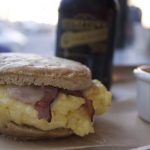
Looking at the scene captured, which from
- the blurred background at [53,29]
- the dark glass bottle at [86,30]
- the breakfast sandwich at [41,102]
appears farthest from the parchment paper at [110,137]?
the blurred background at [53,29]

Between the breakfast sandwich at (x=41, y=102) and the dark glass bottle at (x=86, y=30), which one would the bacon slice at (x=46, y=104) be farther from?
the dark glass bottle at (x=86, y=30)

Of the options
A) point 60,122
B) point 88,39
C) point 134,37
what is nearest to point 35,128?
point 60,122

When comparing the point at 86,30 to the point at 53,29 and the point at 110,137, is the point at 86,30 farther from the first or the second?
the point at 53,29

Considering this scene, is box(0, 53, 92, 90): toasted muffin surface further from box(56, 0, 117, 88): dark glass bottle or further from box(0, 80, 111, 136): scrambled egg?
box(56, 0, 117, 88): dark glass bottle

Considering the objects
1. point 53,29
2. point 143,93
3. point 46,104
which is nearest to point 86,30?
point 143,93

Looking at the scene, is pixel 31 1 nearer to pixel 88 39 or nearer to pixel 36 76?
pixel 88 39

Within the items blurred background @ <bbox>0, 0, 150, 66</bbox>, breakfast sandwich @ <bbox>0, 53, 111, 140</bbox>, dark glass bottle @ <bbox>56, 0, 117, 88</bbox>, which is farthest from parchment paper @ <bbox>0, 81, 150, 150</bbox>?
blurred background @ <bbox>0, 0, 150, 66</bbox>
